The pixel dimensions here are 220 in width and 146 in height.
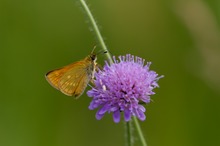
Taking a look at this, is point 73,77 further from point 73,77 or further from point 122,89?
point 122,89

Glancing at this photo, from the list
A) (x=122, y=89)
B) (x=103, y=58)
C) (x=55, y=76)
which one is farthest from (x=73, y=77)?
(x=103, y=58)

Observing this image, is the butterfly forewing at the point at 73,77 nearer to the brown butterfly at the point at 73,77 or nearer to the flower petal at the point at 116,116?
the brown butterfly at the point at 73,77

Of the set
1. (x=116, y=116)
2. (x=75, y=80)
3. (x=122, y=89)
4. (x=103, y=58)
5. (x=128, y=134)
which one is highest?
(x=103, y=58)

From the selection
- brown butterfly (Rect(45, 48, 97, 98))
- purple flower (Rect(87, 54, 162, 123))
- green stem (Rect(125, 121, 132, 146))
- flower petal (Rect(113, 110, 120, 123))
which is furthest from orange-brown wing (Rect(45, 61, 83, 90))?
green stem (Rect(125, 121, 132, 146))

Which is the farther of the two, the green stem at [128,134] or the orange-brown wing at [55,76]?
the orange-brown wing at [55,76]

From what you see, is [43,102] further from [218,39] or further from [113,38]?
[218,39]

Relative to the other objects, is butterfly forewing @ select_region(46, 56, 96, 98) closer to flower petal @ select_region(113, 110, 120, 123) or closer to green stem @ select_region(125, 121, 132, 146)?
flower petal @ select_region(113, 110, 120, 123)

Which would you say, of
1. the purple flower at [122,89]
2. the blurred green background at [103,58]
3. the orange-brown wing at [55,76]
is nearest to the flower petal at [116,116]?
the purple flower at [122,89]
